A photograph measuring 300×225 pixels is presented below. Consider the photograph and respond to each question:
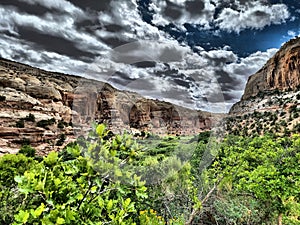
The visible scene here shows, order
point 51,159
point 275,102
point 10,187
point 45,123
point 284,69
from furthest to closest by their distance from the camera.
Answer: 1. point 284,69
2. point 275,102
3. point 45,123
4. point 10,187
5. point 51,159

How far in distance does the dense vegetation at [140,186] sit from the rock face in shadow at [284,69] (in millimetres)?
57649

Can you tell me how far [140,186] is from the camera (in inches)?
71.6

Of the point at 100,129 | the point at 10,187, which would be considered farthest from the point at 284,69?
the point at 100,129

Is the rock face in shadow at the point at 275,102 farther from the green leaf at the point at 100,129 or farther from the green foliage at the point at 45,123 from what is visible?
the green leaf at the point at 100,129

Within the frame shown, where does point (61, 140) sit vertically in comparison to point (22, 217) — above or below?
below

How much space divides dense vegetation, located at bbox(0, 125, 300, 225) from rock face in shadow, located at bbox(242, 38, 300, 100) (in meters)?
57.6

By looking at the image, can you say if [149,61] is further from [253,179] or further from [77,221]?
[253,179]

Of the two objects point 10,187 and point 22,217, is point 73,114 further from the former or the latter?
point 10,187

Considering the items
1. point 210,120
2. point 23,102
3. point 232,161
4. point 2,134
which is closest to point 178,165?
point 210,120

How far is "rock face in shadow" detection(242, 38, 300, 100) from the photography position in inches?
2414

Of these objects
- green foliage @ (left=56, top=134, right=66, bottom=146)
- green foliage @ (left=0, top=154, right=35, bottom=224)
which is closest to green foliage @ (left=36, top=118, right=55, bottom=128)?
green foliage @ (left=56, top=134, right=66, bottom=146)

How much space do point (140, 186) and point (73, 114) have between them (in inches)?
116

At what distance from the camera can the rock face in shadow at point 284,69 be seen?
61303mm

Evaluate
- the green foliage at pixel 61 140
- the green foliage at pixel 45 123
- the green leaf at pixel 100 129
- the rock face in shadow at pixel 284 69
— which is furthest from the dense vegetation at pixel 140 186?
the rock face in shadow at pixel 284 69
